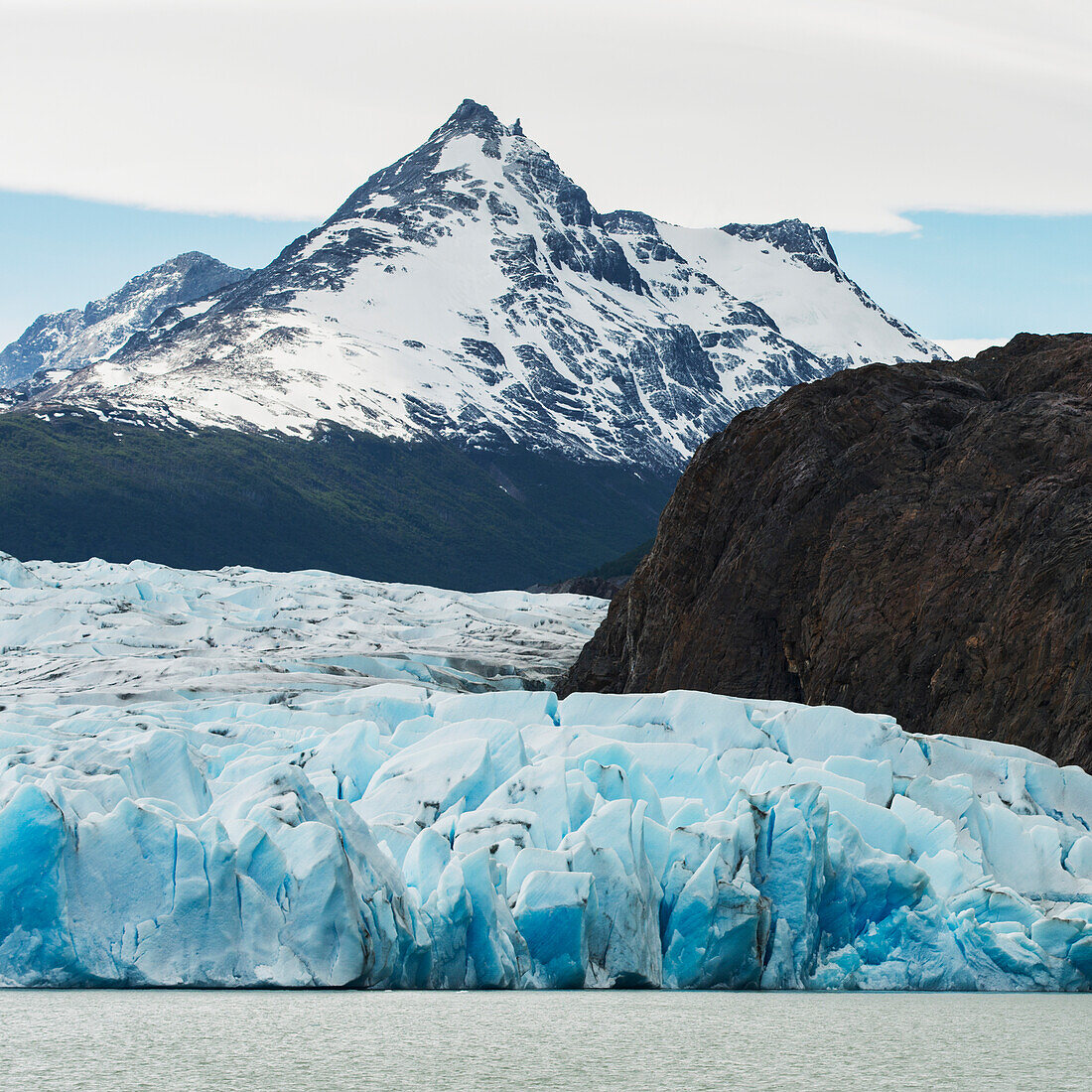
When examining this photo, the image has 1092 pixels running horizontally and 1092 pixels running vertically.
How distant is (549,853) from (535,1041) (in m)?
4.45

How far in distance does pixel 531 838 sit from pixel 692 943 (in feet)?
9.28

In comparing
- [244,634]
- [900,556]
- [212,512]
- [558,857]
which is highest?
[900,556]

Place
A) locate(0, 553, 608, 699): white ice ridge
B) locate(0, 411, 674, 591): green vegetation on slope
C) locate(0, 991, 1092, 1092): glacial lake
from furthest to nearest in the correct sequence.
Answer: locate(0, 411, 674, 591): green vegetation on slope → locate(0, 553, 608, 699): white ice ridge → locate(0, 991, 1092, 1092): glacial lake

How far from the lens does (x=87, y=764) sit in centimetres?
2453

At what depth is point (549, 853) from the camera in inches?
872

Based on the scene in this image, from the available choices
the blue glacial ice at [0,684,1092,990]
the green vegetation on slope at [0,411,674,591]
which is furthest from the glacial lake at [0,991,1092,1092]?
the green vegetation on slope at [0,411,674,591]

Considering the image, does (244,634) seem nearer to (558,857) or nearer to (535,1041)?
(558,857)

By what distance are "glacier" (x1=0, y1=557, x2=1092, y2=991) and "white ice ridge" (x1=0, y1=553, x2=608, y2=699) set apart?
19.4 m

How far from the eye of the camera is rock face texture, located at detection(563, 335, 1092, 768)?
33.5 meters

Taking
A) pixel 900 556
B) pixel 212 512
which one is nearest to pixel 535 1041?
pixel 900 556

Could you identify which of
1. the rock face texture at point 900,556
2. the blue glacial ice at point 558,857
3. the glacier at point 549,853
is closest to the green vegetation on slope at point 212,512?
the rock face texture at point 900,556

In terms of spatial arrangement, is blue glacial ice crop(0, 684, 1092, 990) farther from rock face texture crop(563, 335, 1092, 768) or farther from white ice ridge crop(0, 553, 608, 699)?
white ice ridge crop(0, 553, 608, 699)

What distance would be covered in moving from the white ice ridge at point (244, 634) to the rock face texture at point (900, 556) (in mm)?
10032

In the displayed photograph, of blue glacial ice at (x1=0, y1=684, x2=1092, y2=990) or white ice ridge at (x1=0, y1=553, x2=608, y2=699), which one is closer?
blue glacial ice at (x1=0, y1=684, x2=1092, y2=990)
